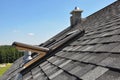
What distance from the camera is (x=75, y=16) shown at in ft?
40.6

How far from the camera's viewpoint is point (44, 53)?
5.68 meters

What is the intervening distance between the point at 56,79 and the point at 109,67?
1.06 metres

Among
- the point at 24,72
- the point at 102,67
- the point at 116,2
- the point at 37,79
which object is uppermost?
the point at 116,2

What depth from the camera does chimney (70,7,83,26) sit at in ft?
39.5

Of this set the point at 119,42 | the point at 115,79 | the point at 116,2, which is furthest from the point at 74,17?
the point at 115,79

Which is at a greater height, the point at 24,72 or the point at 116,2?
the point at 116,2

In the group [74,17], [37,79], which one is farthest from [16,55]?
[37,79]

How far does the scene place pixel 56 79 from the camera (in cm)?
322

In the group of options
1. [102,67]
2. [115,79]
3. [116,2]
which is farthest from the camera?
[116,2]

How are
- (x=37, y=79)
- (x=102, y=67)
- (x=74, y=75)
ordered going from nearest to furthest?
(x=102, y=67) → (x=74, y=75) → (x=37, y=79)

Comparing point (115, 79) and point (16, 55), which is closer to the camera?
point (115, 79)

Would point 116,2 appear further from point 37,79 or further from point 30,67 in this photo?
point 37,79

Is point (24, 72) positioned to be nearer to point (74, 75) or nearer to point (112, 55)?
point (74, 75)

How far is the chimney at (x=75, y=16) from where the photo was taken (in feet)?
39.5
